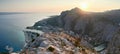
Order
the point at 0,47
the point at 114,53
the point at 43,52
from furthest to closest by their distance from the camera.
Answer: the point at 0,47 → the point at 114,53 → the point at 43,52

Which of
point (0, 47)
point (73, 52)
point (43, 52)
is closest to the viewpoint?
point (43, 52)

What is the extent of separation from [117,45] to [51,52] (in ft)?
157

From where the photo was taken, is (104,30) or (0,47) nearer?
(0,47)

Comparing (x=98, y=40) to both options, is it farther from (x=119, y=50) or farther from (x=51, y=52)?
(x=51, y=52)

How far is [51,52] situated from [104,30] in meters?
169

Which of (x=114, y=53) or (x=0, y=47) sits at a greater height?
(x=114, y=53)

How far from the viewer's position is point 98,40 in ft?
582

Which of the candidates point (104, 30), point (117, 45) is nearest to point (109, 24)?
point (104, 30)

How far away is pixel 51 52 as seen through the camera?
102ft

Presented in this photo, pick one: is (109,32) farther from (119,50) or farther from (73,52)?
(73,52)

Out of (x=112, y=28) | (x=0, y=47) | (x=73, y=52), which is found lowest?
(x=0, y=47)

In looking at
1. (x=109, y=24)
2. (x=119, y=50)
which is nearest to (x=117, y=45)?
(x=119, y=50)

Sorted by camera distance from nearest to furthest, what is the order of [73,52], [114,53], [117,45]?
[73,52]
[114,53]
[117,45]

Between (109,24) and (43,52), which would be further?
(109,24)
